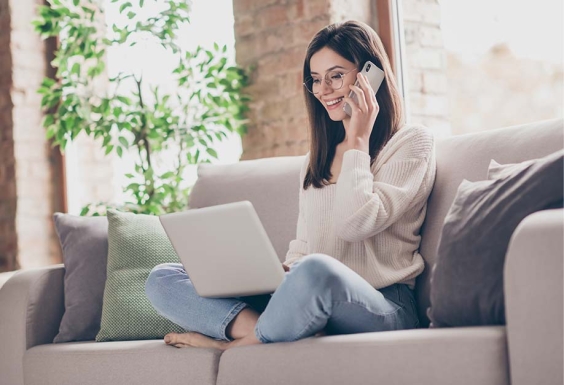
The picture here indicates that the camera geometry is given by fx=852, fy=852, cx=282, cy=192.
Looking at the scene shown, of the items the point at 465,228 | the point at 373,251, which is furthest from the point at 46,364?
the point at 465,228

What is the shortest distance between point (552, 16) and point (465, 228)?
4.58ft

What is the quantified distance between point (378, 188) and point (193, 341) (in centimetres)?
63

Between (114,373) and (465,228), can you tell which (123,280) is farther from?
(465,228)


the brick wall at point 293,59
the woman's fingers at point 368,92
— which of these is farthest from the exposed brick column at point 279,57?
the woman's fingers at point 368,92

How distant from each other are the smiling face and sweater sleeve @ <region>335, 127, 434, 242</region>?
0.76ft

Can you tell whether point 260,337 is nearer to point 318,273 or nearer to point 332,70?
point 318,273

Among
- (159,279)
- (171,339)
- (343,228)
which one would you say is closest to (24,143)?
(159,279)

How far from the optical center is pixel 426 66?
11.3 feet

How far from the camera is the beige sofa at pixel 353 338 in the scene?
5.09 feet

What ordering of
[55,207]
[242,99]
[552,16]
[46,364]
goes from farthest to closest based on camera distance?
[55,207] < [242,99] < [552,16] < [46,364]

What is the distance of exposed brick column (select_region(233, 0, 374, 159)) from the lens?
356 cm

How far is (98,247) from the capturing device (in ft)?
9.24

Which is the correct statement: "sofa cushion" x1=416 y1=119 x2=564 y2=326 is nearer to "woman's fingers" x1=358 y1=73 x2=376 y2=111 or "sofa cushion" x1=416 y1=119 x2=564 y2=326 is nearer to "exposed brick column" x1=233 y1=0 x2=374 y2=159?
"woman's fingers" x1=358 y1=73 x2=376 y2=111

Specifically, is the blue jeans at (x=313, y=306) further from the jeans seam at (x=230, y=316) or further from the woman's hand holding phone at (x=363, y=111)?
the woman's hand holding phone at (x=363, y=111)
